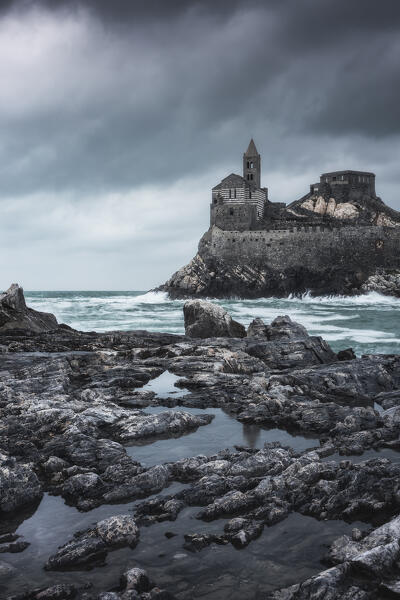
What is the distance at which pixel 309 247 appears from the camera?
74562 millimetres

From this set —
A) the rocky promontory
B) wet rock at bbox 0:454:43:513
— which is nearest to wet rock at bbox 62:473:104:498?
wet rock at bbox 0:454:43:513

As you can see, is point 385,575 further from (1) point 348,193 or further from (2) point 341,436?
(1) point 348,193

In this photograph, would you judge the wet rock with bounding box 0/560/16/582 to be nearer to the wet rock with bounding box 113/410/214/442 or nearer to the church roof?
the wet rock with bounding box 113/410/214/442

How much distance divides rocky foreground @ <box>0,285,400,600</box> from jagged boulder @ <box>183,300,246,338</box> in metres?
6.68

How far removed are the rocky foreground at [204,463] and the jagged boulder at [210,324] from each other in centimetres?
668

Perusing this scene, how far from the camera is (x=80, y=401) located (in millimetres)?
9992

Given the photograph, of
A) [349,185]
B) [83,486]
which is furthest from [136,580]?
[349,185]

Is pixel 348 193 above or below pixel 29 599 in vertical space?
above

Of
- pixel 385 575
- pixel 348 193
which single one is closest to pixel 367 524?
pixel 385 575

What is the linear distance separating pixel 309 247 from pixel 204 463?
7089 cm

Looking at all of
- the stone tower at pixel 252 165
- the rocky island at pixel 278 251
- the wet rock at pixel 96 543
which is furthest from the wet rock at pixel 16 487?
the stone tower at pixel 252 165

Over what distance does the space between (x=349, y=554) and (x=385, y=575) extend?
454mm

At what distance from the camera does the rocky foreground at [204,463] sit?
4.34m

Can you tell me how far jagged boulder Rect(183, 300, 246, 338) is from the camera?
21906mm
